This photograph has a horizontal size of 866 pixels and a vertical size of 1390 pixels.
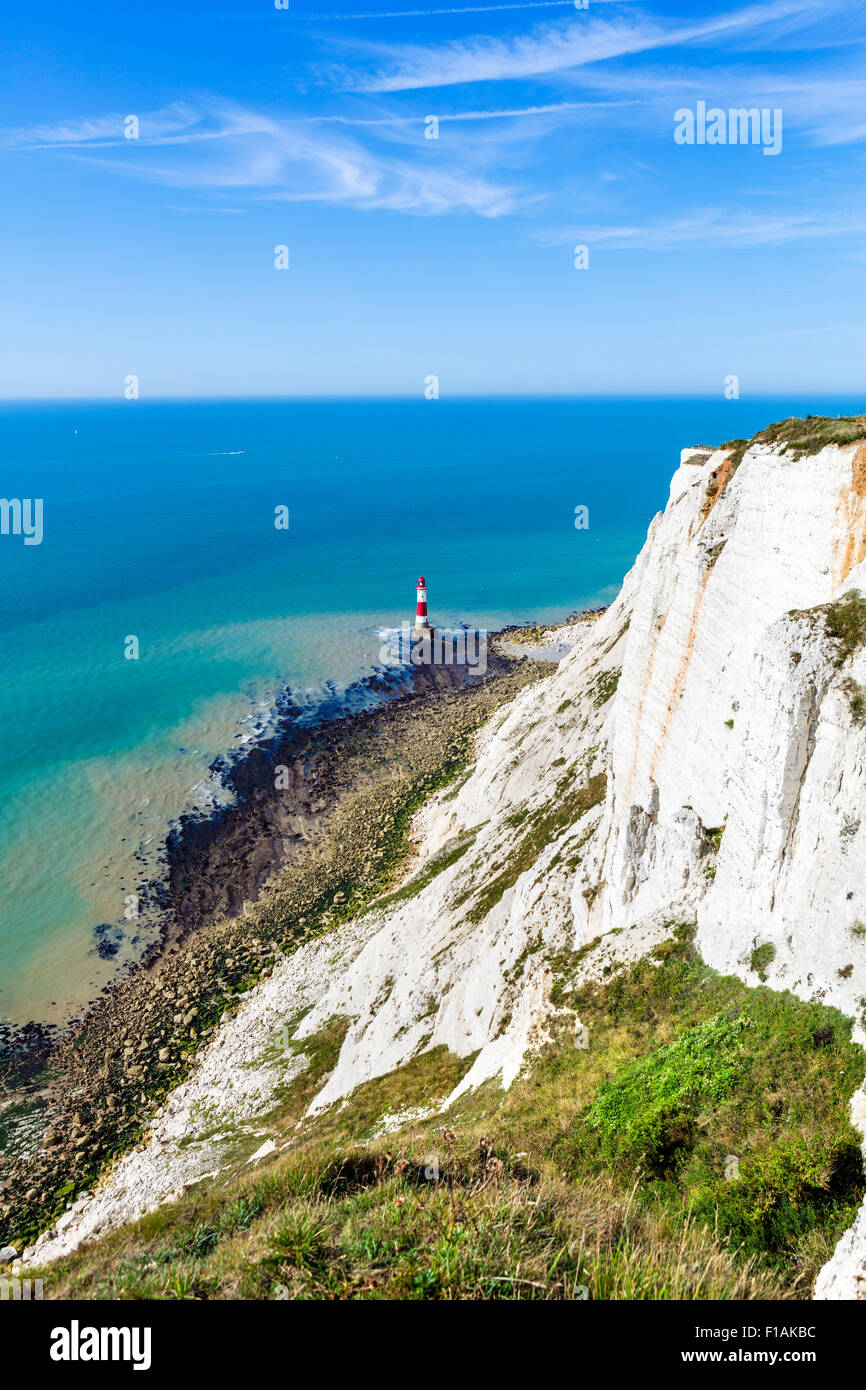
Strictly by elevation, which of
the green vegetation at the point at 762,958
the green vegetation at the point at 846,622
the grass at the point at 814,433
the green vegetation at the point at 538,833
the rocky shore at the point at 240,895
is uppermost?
the grass at the point at 814,433

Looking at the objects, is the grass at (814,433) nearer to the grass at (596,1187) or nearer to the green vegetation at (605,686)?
the grass at (596,1187)

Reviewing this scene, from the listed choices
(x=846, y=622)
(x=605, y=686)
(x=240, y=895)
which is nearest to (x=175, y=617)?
(x=240, y=895)

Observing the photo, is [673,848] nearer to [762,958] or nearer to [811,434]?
[762,958]

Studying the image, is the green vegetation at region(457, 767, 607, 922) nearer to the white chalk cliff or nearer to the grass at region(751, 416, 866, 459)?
the white chalk cliff

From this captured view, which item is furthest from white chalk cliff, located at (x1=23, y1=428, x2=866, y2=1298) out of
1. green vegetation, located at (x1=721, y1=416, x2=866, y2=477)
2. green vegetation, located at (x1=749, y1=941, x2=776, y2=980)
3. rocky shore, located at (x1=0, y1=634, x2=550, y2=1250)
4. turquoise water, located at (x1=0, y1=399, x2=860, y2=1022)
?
turquoise water, located at (x1=0, y1=399, x2=860, y2=1022)

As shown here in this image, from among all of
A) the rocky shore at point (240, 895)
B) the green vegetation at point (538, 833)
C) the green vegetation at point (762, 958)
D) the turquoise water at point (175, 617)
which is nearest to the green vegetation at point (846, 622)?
the green vegetation at point (762, 958)
